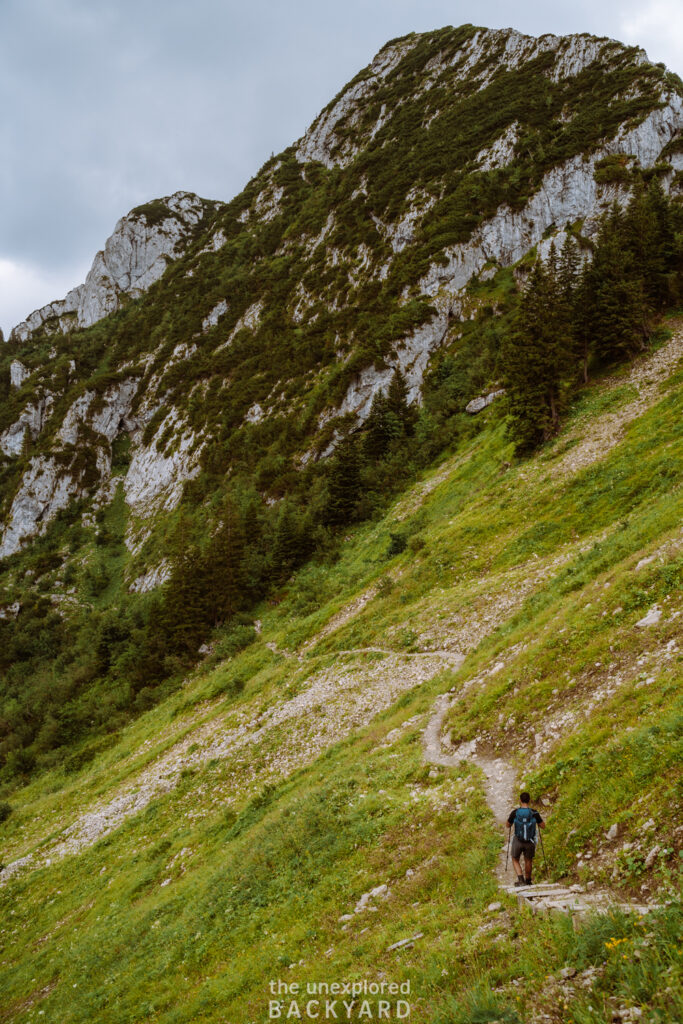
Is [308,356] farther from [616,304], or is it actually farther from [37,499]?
→ [37,499]

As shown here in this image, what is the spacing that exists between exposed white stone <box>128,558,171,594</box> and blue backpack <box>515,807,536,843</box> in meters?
61.9

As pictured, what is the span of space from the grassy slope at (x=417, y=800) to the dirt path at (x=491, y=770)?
29 cm

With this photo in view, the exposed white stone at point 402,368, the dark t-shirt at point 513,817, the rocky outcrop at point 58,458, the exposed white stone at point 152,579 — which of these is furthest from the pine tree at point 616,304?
the rocky outcrop at point 58,458

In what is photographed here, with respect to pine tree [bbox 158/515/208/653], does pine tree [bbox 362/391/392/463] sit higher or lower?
higher

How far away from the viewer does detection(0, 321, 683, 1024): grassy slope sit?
674 centimetres

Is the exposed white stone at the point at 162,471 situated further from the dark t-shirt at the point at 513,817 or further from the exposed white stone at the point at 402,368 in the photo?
the dark t-shirt at the point at 513,817

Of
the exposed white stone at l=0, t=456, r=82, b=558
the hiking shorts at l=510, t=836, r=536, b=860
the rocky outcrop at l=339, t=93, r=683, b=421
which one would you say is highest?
the exposed white stone at l=0, t=456, r=82, b=558

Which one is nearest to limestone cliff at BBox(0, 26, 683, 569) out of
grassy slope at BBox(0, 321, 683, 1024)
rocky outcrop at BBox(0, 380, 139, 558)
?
rocky outcrop at BBox(0, 380, 139, 558)

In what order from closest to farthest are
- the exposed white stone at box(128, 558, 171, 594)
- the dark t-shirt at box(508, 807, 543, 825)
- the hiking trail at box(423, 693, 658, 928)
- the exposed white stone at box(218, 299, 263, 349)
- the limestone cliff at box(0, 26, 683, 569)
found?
the hiking trail at box(423, 693, 658, 928) → the dark t-shirt at box(508, 807, 543, 825) → the exposed white stone at box(128, 558, 171, 594) → the limestone cliff at box(0, 26, 683, 569) → the exposed white stone at box(218, 299, 263, 349)

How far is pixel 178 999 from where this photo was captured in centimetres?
1043

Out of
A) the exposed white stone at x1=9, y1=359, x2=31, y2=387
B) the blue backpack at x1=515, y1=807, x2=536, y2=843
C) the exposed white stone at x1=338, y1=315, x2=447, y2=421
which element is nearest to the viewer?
the blue backpack at x1=515, y1=807, x2=536, y2=843

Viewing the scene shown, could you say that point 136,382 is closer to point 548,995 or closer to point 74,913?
point 74,913

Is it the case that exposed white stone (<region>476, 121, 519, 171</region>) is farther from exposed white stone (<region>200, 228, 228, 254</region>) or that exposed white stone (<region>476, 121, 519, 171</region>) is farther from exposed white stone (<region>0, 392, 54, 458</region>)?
exposed white stone (<region>0, 392, 54, 458</region>)

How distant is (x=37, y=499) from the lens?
98.1 meters
